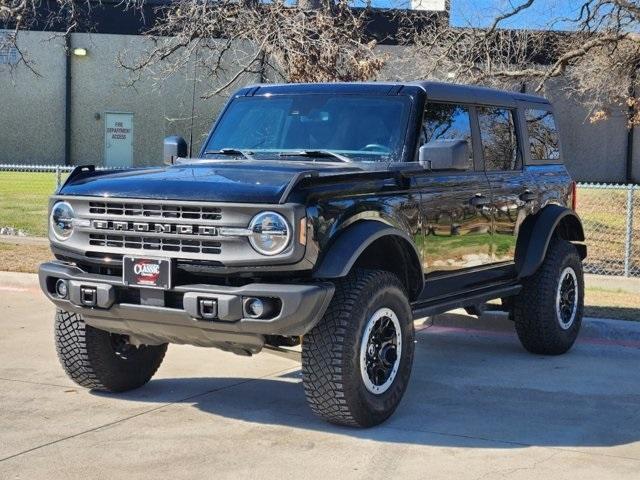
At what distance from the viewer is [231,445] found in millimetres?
5328

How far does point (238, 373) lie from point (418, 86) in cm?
243

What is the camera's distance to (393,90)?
6.68 m

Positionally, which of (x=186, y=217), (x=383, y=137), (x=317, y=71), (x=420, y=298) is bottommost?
(x=420, y=298)

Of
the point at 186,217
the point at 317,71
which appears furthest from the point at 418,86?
the point at 317,71

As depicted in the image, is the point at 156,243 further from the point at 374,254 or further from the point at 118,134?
the point at 118,134

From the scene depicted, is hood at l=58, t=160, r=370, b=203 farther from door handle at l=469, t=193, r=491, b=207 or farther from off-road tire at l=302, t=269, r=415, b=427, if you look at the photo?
door handle at l=469, t=193, r=491, b=207

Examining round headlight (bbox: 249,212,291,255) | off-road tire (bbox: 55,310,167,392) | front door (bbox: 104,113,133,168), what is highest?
front door (bbox: 104,113,133,168)

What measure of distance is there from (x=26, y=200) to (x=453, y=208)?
627 inches

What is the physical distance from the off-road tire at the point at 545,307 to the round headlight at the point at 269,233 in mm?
3280

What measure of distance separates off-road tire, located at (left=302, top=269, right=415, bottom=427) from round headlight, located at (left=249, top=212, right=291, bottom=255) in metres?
0.52

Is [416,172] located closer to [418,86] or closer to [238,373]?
[418,86]

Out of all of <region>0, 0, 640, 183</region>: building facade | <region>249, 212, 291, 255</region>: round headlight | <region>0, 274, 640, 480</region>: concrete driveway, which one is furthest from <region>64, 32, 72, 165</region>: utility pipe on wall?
<region>249, 212, 291, 255</region>: round headlight

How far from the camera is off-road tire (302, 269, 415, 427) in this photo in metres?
5.33

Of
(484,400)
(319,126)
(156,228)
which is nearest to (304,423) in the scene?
(484,400)
